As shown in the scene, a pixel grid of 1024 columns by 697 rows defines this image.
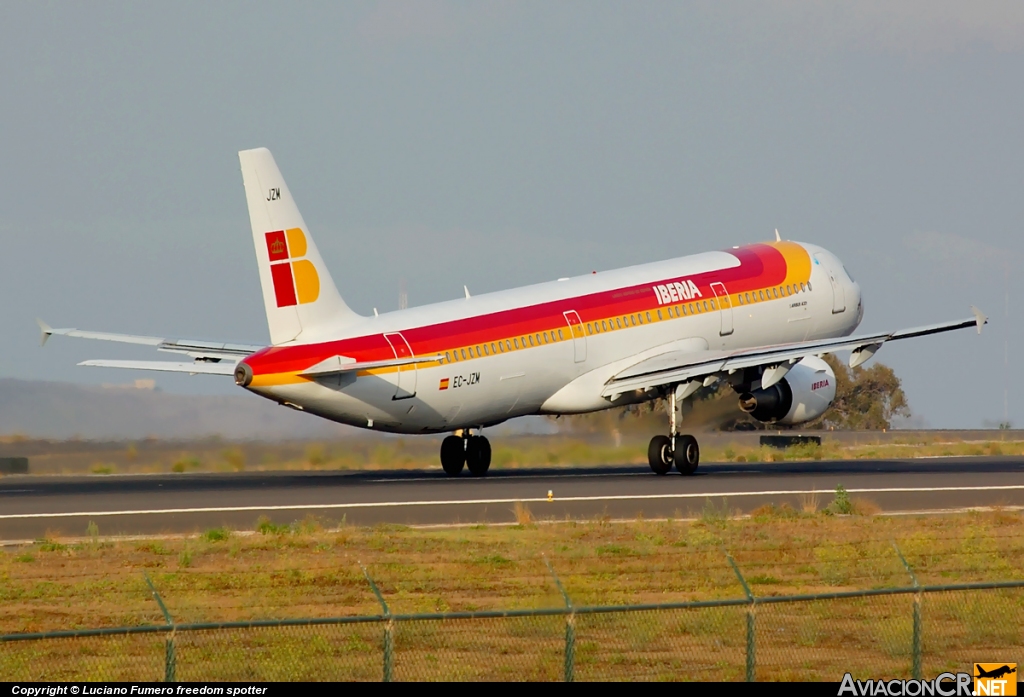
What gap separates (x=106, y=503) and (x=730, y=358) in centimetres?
1669

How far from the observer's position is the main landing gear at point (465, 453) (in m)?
43.2

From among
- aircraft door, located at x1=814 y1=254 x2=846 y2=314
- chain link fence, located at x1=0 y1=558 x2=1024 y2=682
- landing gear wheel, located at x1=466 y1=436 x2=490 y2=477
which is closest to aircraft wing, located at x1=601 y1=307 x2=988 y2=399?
landing gear wheel, located at x1=466 y1=436 x2=490 y2=477

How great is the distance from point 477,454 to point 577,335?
451 cm

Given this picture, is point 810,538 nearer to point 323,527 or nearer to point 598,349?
point 323,527

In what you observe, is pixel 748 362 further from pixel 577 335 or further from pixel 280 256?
pixel 280 256

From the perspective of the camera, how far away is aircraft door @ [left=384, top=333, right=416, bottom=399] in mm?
36500

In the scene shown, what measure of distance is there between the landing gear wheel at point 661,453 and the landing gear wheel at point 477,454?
4.59 metres

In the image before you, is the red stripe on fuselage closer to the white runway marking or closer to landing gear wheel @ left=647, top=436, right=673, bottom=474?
the white runway marking

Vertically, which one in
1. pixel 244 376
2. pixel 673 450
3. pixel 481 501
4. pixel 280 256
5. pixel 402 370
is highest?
pixel 280 256

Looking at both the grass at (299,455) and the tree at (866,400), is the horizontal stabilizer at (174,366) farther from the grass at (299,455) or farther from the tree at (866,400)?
the tree at (866,400)

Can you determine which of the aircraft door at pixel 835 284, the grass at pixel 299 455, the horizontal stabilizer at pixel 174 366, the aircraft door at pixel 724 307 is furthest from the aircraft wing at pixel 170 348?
the aircraft door at pixel 835 284

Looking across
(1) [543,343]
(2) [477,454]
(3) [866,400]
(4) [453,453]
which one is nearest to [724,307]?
(1) [543,343]

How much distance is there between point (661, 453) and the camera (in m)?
42.6

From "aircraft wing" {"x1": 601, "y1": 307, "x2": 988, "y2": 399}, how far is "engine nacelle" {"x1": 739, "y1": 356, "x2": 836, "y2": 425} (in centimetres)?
154
